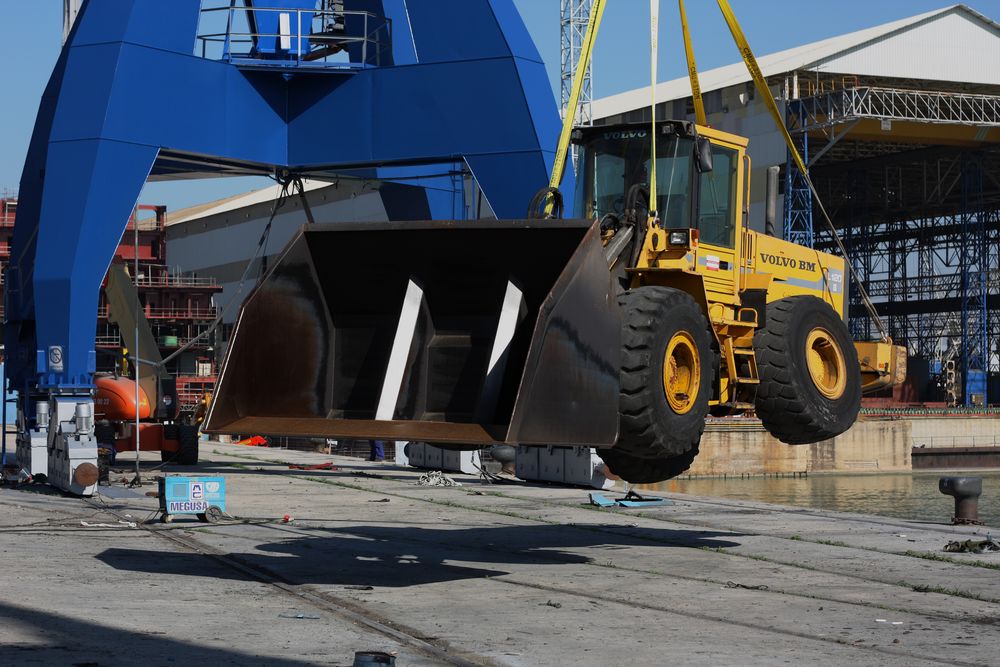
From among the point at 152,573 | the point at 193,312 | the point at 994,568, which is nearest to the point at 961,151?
the point at 193,312

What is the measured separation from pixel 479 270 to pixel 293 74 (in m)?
12.9

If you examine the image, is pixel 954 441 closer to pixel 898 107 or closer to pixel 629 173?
pixel 898 107

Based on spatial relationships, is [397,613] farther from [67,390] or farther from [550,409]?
[67,390]

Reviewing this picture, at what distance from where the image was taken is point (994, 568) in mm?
14195

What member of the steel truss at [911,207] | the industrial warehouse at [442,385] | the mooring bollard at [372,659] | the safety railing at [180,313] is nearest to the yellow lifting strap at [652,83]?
the industrial warehouse at [442,385]

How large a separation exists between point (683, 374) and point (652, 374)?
31.1 inches

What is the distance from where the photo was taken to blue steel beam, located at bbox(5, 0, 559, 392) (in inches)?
843

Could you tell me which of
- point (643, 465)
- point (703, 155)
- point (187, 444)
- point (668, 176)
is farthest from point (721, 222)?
point (187, 444)

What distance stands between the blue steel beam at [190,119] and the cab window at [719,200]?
26.9 feet

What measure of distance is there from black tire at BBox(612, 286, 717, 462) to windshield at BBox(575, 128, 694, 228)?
Result: 47.0 inches

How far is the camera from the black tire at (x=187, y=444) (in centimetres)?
3102

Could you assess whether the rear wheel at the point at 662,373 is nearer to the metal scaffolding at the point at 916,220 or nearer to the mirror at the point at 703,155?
the mirror at the point at 703,155

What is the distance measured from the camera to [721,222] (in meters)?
13.1

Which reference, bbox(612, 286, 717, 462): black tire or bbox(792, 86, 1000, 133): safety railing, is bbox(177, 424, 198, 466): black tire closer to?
bbox(612, 286, 717, 462): black tire
